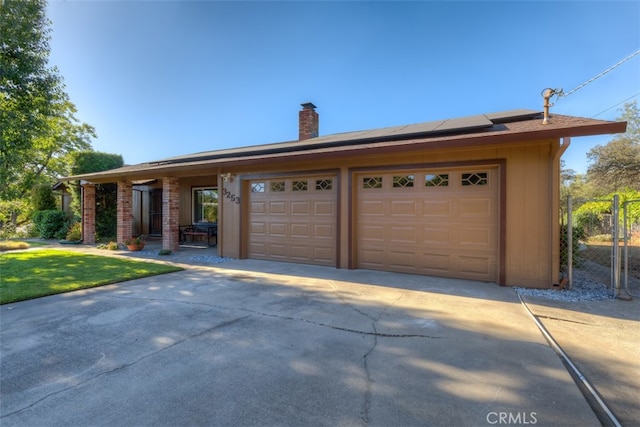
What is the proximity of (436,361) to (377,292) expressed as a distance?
2.37 meters

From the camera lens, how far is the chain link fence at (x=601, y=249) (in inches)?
186

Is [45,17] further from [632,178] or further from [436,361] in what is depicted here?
[632,178]

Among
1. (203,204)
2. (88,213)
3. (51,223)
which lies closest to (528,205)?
(203,204)

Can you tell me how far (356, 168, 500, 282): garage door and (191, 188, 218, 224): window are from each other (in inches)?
330

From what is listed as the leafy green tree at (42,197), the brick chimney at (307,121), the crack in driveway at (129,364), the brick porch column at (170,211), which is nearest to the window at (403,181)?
the crack in driveway at (129,364)

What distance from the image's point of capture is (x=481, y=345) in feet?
9.82

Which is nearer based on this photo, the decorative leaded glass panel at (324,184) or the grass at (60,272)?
the grass at (60,272)

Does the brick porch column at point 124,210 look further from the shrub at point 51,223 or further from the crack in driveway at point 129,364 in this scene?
the crack in driveway at point 129,364

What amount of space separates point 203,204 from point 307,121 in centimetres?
625

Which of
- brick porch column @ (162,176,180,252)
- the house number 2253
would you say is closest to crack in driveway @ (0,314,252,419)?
the house number 2253

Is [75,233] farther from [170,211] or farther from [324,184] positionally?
[324,184]

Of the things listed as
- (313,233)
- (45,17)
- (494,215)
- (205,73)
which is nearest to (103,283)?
(313,233)

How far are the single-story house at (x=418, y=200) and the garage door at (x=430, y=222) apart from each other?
20 millimetres

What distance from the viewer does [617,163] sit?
544 inches
